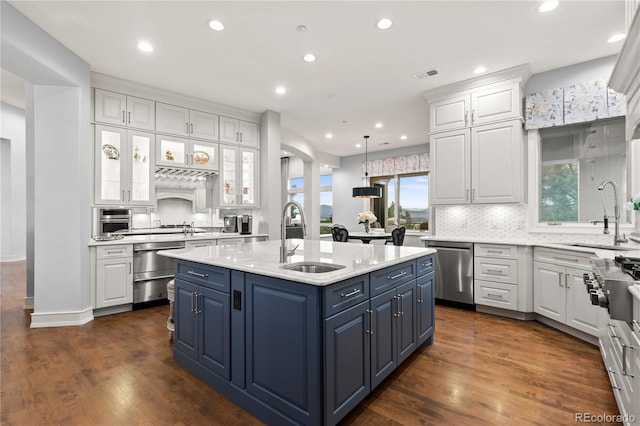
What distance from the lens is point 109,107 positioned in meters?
3.94

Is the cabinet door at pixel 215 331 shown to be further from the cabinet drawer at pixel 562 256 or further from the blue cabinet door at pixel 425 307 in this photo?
the cabinet drawer at pixel 562 256

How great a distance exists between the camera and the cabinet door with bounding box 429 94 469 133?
13.4 ft

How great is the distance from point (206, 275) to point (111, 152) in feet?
9.46

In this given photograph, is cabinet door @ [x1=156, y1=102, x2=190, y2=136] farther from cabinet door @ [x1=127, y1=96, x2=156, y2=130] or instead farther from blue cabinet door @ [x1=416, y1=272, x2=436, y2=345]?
blue cabinet door @ [x1=416, y1=272, x2=436, y2=345]

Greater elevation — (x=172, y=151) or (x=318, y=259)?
(x=172, y=151)

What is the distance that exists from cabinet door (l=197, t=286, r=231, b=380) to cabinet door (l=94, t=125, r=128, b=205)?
8.68 feet

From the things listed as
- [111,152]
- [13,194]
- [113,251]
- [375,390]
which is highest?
[111,152]

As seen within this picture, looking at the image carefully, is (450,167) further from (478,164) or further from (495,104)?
(495,104)

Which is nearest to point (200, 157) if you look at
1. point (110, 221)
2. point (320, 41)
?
point (110, 221)

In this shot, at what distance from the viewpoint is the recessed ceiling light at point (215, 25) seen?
2.84 meters

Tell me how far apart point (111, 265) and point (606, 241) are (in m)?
5.71

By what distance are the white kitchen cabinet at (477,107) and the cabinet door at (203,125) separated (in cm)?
335

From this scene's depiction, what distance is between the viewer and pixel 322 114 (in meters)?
5.53

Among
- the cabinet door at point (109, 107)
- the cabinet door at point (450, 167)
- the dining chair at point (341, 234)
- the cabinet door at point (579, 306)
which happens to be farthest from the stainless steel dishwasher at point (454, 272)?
the cabinet door at point (109, 107)
